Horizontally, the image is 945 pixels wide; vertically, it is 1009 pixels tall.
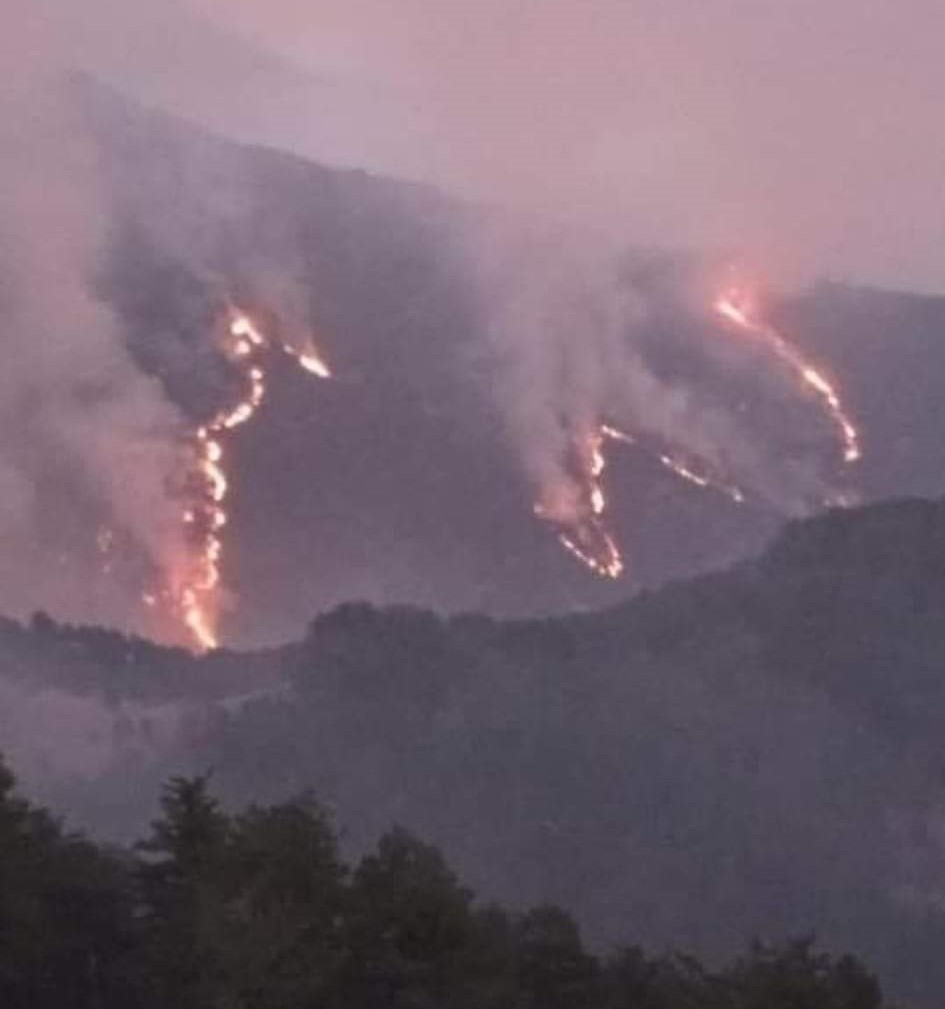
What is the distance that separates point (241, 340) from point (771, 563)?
30.2 metres

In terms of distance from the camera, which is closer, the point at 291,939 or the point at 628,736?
the point at 291,939

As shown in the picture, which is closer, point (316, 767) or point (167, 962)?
point (167, 962)

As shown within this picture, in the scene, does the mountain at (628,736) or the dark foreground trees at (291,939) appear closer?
the dark foreground trees at (291,939)

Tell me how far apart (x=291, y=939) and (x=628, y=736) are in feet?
274

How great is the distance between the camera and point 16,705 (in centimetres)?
11562

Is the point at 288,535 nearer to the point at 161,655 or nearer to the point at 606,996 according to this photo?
the point at 161,655

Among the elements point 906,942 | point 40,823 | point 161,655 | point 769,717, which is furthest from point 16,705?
point 40,823

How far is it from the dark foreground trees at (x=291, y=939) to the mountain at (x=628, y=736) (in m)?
48.5

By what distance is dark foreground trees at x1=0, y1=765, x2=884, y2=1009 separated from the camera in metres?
31.1

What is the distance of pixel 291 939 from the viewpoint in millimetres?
31062

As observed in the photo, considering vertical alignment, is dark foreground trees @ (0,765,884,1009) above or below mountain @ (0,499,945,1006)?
below

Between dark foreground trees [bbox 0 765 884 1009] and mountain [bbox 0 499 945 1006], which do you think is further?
mountain [bbox 0 499 945 1006]

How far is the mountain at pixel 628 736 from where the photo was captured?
96.7 metres

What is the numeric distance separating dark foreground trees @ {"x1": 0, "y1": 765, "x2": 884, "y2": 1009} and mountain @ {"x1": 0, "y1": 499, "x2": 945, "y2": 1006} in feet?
159
